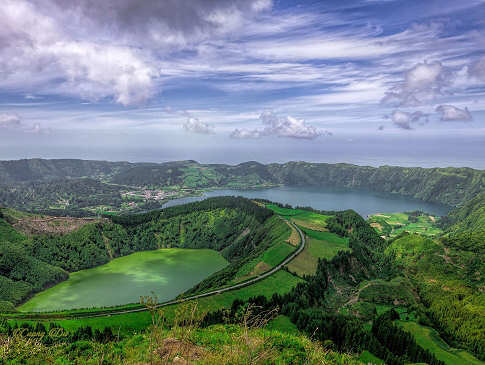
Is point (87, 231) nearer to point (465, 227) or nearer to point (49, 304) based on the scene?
point (49, 304)

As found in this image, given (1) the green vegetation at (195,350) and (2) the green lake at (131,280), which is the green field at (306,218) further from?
(1) the green vegetation at (195,350)

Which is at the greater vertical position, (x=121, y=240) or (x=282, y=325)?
(x=282, y=325)

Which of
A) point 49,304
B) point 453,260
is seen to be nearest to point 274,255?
point 453,260

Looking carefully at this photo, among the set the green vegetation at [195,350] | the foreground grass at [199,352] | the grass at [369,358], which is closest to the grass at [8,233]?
the green vegetation at [195,350]

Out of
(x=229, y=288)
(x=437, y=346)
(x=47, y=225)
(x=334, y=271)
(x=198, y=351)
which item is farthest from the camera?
(x=47, y=225)

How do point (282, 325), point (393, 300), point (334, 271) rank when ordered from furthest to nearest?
point (334, 271), point (393, 300), point (282, 325)

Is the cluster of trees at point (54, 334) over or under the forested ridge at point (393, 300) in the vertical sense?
over

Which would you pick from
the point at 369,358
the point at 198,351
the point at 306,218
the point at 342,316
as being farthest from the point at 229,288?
the point at 306,218

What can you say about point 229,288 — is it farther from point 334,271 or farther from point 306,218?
point 306,218
